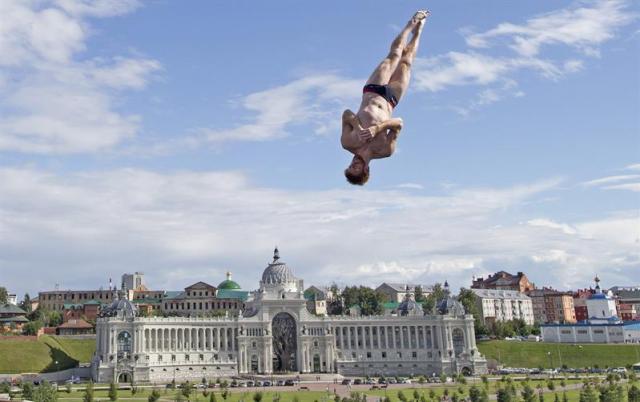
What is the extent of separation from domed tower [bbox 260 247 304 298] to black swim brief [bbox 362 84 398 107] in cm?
11086

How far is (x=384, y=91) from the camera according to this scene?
10.4 metres

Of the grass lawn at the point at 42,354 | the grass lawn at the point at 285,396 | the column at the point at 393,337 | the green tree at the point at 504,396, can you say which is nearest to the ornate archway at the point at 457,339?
the column at the point at 393,337

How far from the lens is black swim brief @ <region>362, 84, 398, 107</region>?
10336 millimetres

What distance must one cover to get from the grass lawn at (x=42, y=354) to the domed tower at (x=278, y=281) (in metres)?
30.8

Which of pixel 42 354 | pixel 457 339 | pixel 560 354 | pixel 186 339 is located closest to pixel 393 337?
pixel 457 339

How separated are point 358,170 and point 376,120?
0.76 m

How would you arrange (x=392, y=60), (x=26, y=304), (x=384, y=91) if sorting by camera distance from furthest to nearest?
(x=26, y=304), (x=392, y=60), (x=384, y=91)

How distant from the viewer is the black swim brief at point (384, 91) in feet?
33.9

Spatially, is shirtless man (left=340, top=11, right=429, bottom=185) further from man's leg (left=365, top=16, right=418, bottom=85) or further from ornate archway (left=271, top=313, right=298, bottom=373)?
ornate archway (left=271, top=313, right=298, bottom=373)

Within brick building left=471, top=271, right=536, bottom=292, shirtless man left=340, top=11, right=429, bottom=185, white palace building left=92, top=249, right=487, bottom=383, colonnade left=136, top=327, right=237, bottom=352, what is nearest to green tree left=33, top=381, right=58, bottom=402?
shirtless man left=340, top=11, right=429, bottom=185

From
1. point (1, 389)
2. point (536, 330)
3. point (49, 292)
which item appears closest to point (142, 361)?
point (1, 389)

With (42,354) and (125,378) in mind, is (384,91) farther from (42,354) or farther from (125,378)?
(42,354)

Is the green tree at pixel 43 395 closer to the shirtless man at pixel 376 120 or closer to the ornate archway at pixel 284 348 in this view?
the shirtless man at pixel 376 120

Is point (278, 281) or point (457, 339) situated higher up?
point (278, 281)
